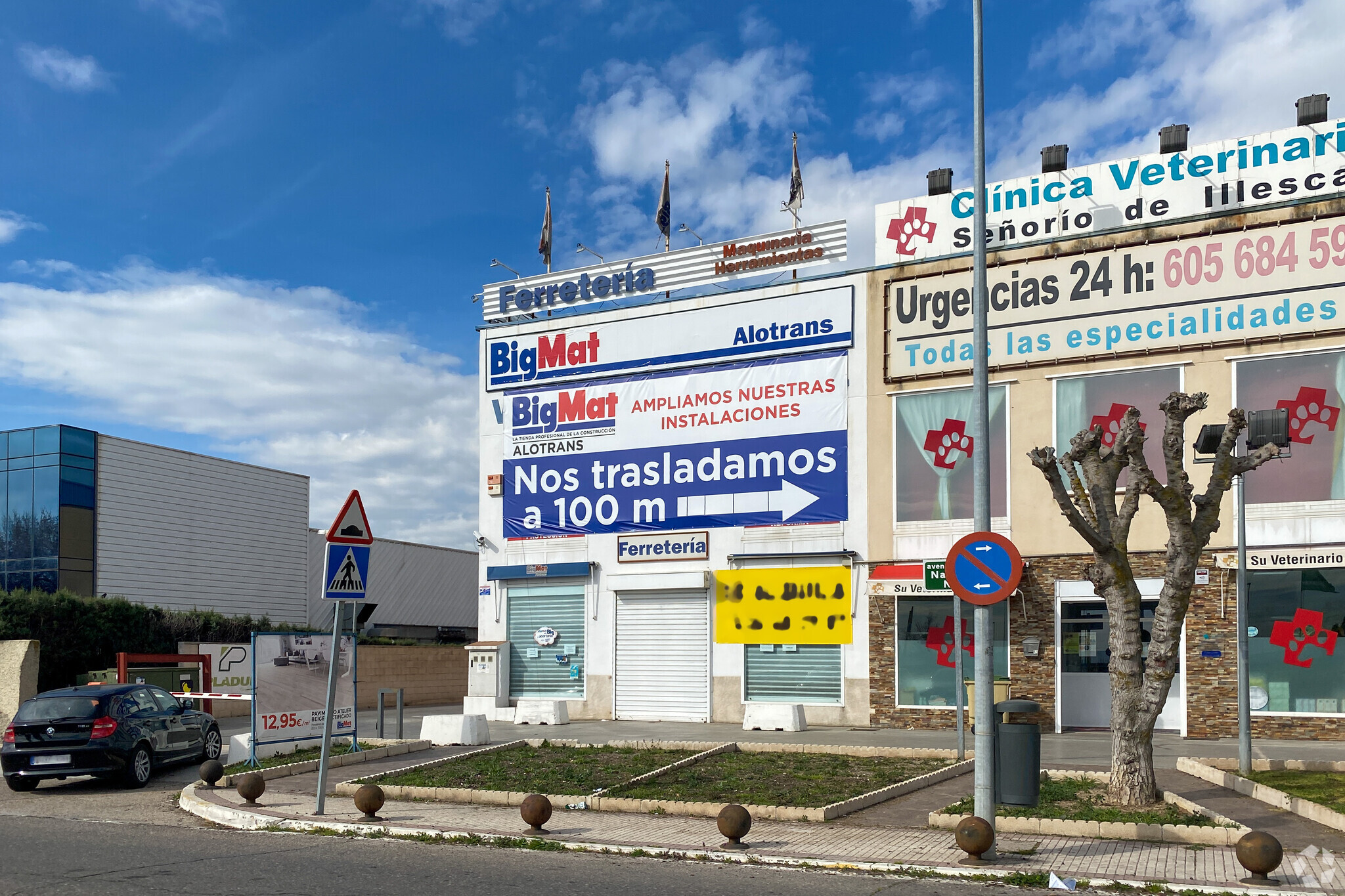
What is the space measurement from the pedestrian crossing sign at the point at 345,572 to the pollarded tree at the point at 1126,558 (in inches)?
307

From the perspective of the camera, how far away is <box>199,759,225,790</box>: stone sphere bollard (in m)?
14.9

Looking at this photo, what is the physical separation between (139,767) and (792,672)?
45.4ft

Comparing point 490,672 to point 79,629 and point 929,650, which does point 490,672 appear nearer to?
point 929,650

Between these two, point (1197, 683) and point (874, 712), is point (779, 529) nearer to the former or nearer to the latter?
point (874, 712)

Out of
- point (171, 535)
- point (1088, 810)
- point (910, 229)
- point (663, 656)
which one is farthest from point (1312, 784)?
point (171, 535)

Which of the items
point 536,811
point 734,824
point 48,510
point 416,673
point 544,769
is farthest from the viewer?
point 48,510

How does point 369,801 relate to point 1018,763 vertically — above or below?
below

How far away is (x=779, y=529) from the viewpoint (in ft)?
85.1

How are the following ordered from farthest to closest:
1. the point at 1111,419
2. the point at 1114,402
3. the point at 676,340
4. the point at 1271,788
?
the point at 676,340
the point at 1114,402
the point at 1111,419
the point at 1271,788

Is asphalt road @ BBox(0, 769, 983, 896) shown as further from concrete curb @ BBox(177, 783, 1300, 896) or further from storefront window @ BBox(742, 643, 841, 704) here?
storefront window @ BBox(742, 643, 841, 704)

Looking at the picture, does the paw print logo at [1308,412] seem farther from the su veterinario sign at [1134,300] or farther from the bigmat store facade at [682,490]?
the bigmat store facade at [682,490]

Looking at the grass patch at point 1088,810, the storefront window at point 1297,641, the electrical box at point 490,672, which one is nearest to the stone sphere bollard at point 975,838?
the grass patch at point 1088,810

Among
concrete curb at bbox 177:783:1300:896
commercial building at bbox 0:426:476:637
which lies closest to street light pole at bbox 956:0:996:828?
concrete curb at bbox 177:783:1300:896

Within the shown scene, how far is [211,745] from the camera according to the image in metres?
18.8
